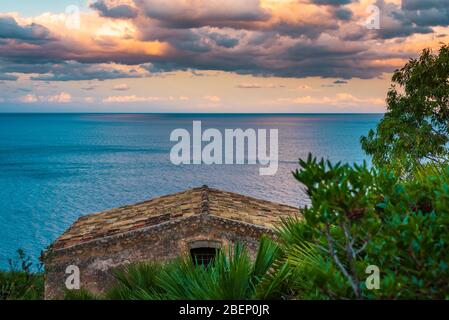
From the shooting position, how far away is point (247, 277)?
5.19 meters

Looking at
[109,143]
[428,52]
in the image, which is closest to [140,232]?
[428,52]

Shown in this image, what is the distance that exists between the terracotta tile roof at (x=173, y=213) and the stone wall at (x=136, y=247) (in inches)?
10.6

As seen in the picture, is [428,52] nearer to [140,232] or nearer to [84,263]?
[140,232]

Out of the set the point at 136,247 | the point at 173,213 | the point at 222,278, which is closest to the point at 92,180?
the point at 173,213

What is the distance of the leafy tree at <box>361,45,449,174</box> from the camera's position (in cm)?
2270

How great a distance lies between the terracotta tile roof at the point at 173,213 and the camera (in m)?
15.4

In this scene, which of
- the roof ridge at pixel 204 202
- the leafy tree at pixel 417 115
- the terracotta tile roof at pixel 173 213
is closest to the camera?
the roof ridge at pixel 204 202

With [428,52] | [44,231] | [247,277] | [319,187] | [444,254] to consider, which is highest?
[428,52]

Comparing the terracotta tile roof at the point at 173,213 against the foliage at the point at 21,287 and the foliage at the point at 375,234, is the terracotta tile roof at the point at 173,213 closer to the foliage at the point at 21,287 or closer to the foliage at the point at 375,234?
the foliage at the point at 21,287

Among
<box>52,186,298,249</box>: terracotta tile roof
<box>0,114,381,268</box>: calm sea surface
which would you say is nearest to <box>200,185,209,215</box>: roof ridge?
<box>52,186,298,249</box>: terracotta tile roof

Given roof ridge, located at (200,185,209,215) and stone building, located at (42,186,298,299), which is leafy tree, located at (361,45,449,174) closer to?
roof ridge, located at (200,185,209,215)

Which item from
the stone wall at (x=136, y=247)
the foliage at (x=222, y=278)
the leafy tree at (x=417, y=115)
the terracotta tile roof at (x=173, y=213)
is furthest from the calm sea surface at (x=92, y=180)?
the foliage at (x=222, y=278)

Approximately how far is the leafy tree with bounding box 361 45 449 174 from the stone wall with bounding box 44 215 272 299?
9.91 meters
